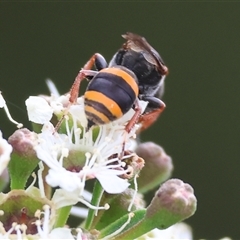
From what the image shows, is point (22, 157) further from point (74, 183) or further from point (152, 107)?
point (152, 107)

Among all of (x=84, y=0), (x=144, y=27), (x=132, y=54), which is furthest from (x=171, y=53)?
(x=132, y=54)

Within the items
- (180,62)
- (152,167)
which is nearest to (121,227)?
(152,167)

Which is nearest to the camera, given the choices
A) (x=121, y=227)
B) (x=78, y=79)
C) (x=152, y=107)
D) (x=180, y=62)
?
(x=121, y=227)

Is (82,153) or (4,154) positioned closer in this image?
(4,154)

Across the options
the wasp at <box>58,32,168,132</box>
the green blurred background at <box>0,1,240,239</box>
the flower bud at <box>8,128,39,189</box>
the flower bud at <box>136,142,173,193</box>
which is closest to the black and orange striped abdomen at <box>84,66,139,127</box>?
the wasp at <box>58,32,168,132</box>

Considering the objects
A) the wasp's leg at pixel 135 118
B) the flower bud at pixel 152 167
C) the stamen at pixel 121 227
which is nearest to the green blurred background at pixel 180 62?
the flower bud at pixel 152 167

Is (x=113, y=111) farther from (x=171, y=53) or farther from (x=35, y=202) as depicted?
(x=171, y=53)

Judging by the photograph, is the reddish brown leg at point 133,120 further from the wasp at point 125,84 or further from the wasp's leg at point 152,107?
the wasp's leg at point 152,107
